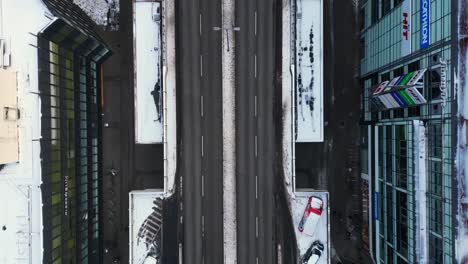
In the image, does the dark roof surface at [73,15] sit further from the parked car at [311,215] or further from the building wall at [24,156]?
the parked car at [311,215]

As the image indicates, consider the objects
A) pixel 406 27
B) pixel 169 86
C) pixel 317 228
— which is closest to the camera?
pixel 406 27

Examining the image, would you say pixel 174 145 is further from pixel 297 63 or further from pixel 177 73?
pixel 297 63

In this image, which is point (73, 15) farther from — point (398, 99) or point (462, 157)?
point (462, 157)

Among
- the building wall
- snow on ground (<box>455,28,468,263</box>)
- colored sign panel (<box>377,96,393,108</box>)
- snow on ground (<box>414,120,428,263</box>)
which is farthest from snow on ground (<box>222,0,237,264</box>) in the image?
snow on ground (<box>455,28,468,263</box>)

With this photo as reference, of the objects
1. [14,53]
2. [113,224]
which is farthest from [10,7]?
[113,224]

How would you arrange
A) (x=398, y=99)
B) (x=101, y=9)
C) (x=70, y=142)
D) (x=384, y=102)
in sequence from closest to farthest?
1. (x=398, y=99)
2. (x=70, y=142)
3. (x=384, y=102)
4. (x=101, y=9)

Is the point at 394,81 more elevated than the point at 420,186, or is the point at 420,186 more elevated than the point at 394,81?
the point at 394,81

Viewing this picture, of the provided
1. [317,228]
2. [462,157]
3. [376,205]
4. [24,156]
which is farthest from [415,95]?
[24,156]
